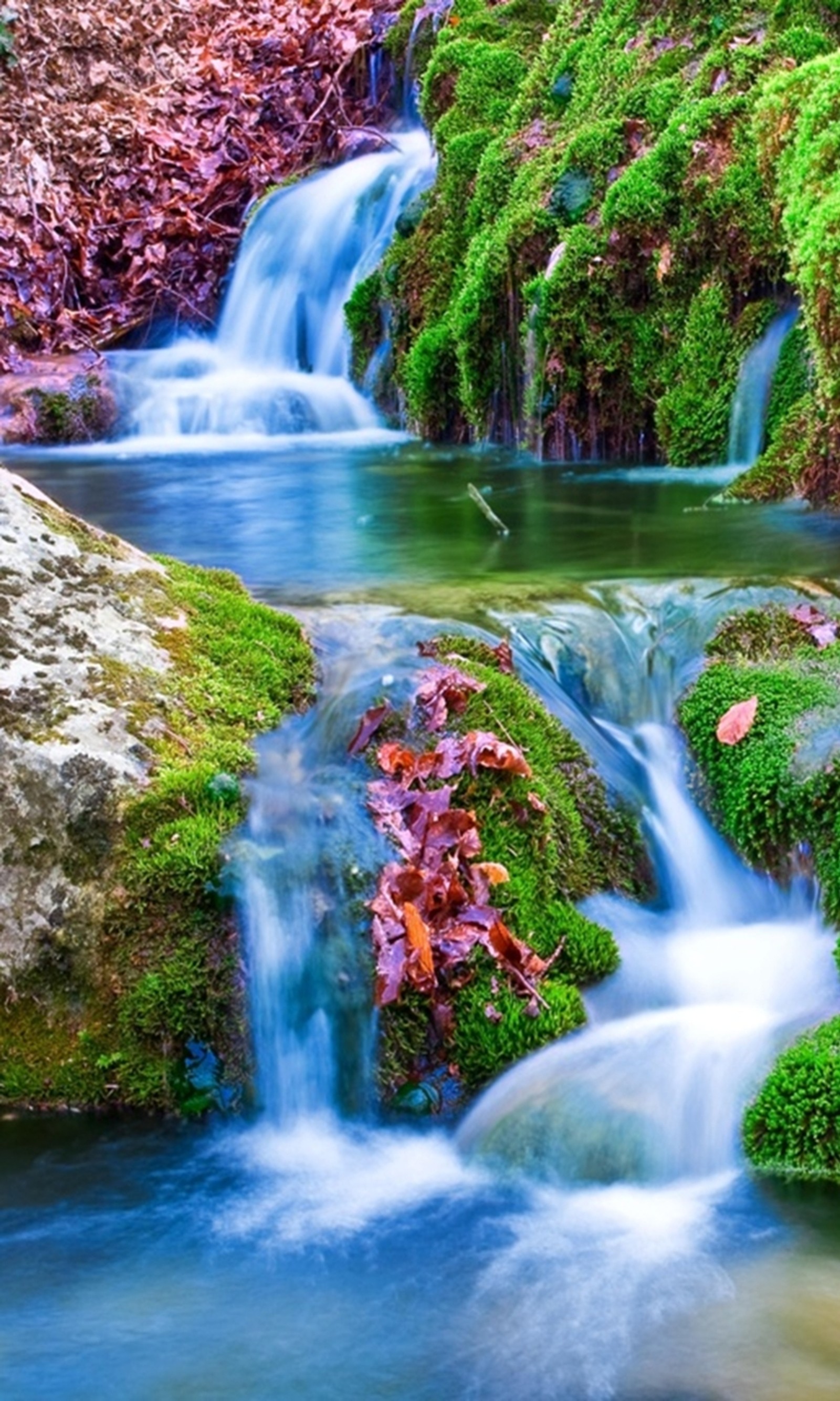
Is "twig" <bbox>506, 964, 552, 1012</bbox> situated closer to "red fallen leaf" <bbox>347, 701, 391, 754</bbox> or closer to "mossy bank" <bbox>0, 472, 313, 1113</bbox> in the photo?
"mossy bank" <bbox>0, 472, 313, 1113</bbox>

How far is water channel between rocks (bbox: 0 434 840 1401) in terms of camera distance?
3.03 meters

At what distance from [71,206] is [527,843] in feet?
40.8

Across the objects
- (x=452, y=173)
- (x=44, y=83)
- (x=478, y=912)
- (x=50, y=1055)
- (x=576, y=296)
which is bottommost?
(x=50, y=1055)

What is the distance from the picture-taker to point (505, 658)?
17.5 feet

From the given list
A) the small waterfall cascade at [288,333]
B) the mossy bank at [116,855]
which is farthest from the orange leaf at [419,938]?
the small waterfall cascade at [288,333]

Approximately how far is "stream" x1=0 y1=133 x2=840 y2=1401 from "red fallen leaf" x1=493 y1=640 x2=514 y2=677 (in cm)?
7

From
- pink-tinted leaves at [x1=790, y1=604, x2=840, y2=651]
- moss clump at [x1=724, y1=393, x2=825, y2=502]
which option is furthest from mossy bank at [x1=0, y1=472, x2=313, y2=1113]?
moss clump at [x1=724, y1=393, x2=825, y2=502]

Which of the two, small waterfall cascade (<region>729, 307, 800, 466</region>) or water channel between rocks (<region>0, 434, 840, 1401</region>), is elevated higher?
small waterfall cascade (<region>729, 307, 800, 466</region>)

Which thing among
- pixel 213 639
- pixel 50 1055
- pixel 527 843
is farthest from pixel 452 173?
pixel 50 1055

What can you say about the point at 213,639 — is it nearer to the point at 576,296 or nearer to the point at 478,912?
the point at 478,912

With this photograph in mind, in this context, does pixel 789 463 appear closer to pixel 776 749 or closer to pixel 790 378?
pixel 790 378

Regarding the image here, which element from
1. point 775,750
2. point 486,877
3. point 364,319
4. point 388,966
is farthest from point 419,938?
point 364,319

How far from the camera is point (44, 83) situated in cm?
1577

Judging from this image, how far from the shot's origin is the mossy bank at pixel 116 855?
13.2 ft
